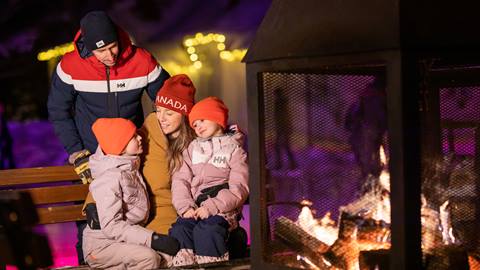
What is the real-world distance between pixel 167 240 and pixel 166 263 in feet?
0.42

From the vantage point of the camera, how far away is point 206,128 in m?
4.50

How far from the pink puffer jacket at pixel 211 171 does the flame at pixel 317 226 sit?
83 centimetres

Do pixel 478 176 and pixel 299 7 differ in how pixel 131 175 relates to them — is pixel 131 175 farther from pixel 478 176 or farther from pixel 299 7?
pixel 478 176

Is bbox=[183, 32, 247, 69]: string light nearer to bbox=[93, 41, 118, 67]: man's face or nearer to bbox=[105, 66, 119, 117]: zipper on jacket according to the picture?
bbox=[105, 66, 119, 117]: zipper on jacket

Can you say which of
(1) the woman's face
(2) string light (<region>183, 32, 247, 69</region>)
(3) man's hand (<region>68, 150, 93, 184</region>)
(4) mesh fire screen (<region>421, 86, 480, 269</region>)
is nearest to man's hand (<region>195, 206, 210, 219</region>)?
(1) the woman's face

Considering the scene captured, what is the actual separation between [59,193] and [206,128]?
0.96 m

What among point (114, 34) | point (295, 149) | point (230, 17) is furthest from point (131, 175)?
point (230, 17)

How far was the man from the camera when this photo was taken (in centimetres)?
460

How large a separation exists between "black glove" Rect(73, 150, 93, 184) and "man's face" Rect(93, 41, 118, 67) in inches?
20.9

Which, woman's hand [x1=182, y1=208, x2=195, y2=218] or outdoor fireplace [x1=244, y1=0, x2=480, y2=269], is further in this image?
woman's hand [x1=182, y1=208, x2=195, y2=218]

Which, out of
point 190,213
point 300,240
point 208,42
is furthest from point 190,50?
point 300,240

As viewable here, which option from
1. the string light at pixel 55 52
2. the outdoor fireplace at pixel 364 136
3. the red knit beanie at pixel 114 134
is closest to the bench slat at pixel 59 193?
the red knit beanie at pixel 114 134

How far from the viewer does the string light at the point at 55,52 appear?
8578 mm

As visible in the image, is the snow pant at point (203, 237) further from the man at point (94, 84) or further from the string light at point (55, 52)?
the string light at point (55, 52)
